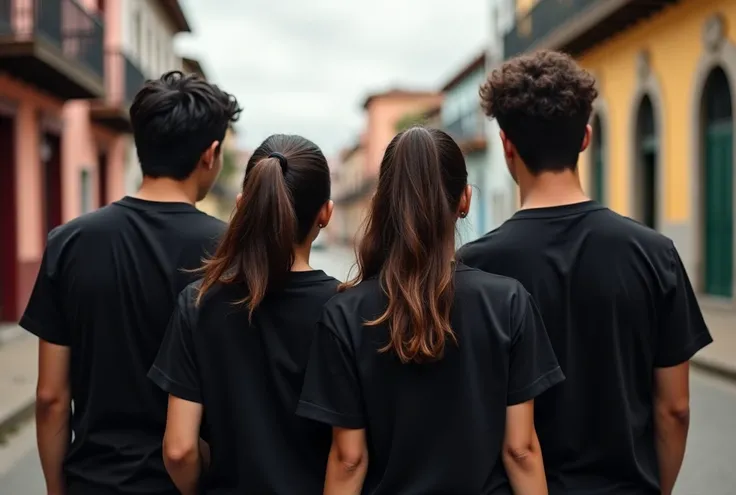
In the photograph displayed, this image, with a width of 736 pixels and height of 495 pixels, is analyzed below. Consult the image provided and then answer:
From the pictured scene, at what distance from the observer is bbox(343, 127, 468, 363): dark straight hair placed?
2191 millimetres

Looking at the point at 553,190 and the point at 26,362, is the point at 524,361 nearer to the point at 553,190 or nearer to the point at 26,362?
the point at 553,190

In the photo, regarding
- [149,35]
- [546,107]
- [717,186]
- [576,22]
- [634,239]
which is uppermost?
[149,35]

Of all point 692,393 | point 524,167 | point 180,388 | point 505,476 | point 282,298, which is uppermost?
point 524,167

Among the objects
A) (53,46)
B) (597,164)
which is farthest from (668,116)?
(53,46)

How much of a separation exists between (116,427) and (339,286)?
807 mm

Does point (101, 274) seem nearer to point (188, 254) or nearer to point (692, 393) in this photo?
point (188, 254)

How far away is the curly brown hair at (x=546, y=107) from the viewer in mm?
2658

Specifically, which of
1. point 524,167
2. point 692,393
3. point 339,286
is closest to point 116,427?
point 339,286

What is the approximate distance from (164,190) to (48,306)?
0.45m

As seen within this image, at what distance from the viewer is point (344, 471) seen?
224 cm

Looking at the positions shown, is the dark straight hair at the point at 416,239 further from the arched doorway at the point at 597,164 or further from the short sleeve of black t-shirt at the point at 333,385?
the arched doorway at the point at 597,164

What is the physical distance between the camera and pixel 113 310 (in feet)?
8.93

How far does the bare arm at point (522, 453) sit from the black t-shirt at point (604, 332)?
22cm

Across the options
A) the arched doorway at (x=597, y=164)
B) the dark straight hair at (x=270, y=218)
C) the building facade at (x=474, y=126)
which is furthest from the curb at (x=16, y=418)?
the building facade at (x=474, y=126)
